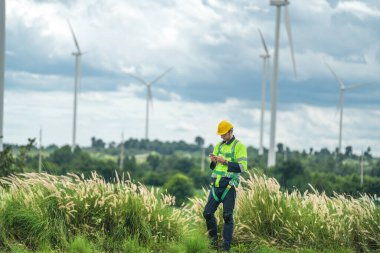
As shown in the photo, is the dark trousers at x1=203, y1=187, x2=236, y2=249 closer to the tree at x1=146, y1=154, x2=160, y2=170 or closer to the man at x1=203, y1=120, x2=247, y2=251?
the man at x1=203, y1=120, x2=247, y2=251

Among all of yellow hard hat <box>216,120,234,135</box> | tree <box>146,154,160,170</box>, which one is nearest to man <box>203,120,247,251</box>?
yellow hard hat <box>216,120,234,135</box>

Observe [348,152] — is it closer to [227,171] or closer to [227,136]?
[227,136]

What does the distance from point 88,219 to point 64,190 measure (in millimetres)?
879

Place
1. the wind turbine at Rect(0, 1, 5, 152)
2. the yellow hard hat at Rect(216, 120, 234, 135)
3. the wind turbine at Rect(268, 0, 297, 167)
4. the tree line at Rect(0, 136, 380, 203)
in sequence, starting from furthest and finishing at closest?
the wind turbine at Rect(268, 0, 297, 167), the tree line at Rect(0, 136, 380, 203), the wind turbine at Rect(0, 1, 5, 152), the yellow hard hat at Rect(216, 120, 234, 135)

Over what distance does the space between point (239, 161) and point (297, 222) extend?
101 inches

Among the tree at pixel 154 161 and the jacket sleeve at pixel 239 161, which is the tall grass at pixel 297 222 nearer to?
the jacket sleeve at pixel 239 161

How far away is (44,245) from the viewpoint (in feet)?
48.4

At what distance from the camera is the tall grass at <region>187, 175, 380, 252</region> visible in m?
16.2

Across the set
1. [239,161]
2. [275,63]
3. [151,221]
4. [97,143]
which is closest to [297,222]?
[239,161]

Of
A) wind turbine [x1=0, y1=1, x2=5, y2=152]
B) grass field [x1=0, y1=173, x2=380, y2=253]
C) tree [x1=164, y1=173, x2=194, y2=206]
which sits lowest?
tree [x1=164, y1=173, x2=194, y2=206]

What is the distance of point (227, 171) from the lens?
577 inches

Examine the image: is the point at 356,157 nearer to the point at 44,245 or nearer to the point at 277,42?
the point at 277,42

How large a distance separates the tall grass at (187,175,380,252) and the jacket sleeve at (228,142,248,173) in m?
1.87

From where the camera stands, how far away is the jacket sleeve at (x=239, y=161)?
47.6 feet
